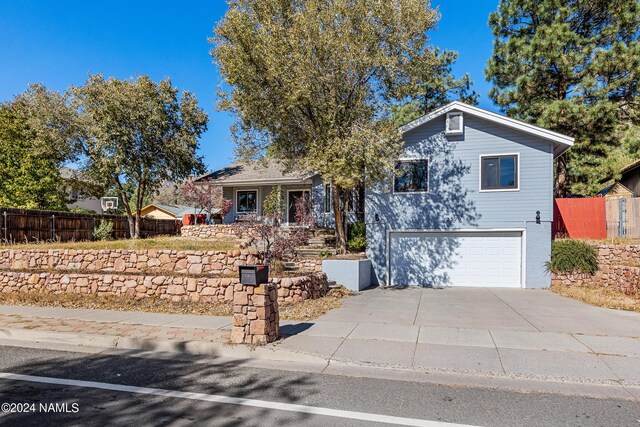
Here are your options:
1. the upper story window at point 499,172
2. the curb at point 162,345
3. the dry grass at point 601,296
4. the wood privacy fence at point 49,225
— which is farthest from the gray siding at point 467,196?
the wood privacy fence at point 49,225

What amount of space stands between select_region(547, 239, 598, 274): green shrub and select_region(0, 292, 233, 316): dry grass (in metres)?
11.0

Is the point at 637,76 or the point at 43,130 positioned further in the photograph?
the point at 43,130

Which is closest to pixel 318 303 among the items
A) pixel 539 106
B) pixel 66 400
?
pixel 66 400

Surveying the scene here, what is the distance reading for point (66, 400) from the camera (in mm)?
4438

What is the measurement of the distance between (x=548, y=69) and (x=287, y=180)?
44.7ft

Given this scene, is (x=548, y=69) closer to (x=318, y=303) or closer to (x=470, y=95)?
(x=470, y=95)

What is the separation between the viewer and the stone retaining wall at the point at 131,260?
1198 cm

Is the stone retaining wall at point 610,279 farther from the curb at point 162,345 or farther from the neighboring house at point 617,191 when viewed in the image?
the neighboring house at point 617,191

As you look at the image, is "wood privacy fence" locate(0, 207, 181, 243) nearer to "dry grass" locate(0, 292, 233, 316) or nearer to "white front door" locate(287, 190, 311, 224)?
"dry grass" locate(0, 292, 233, 316)

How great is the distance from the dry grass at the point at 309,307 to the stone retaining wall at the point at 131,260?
2479 mm

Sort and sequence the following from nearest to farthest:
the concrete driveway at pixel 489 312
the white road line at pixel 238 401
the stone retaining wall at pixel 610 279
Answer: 1. the white road line at pixel 238 401
2. the concrete driveway at pixel 489 312
3. the stone retaining wall at pixel 610 279

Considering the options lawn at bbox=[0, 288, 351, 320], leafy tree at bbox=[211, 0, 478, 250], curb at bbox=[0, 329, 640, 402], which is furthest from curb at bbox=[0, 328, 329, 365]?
leafy tree at bbox=[211, 0, 478, 250]

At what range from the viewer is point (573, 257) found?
521 inches

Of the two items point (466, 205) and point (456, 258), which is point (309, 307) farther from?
point (466, 205)
